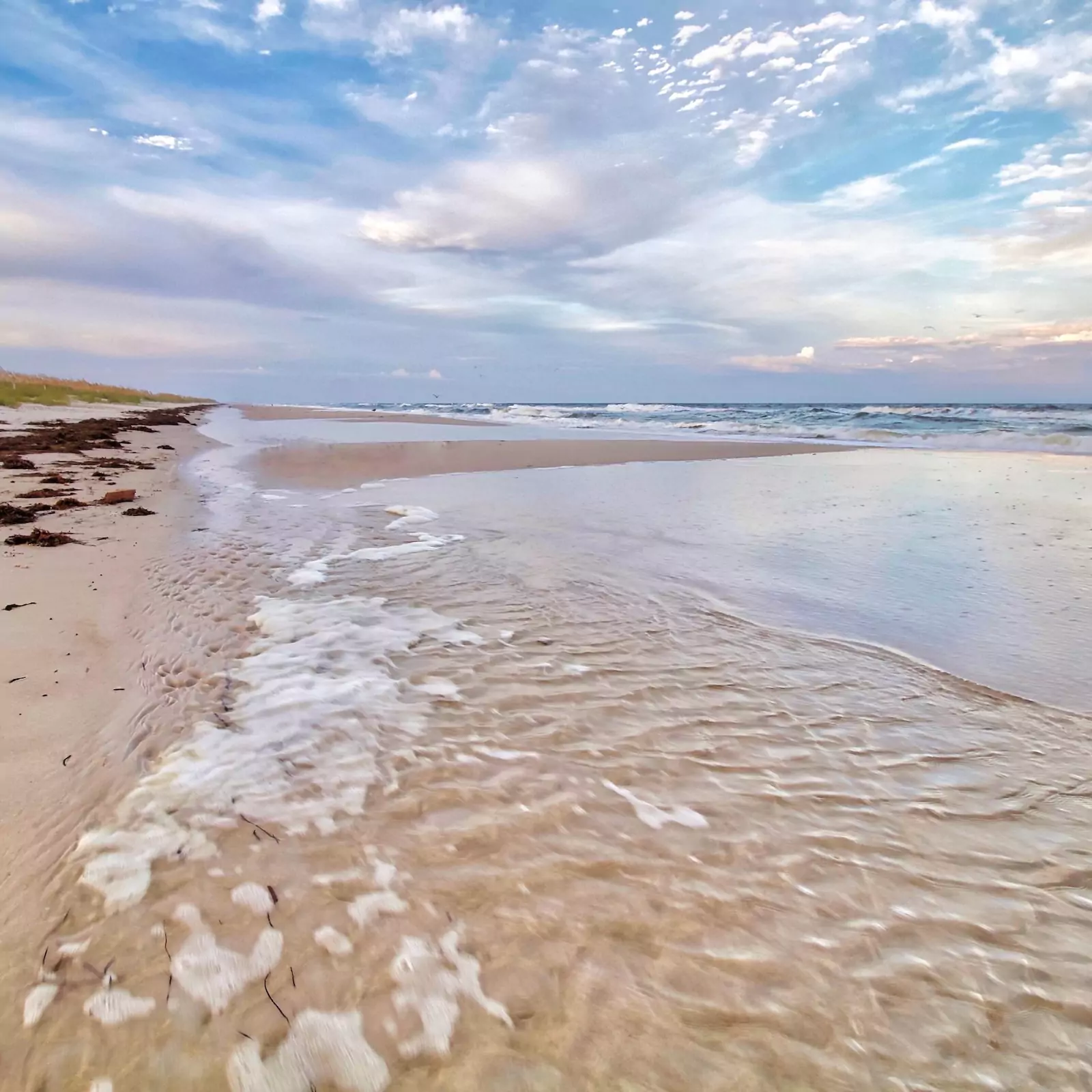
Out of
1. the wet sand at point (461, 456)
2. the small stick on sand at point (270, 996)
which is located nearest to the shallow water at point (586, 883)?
the small stick on sand at point (270, 996)

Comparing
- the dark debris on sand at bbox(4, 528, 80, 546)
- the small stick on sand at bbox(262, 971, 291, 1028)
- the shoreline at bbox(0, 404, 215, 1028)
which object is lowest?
the small stick on sand at bbox(262, 971, 291, 1028)

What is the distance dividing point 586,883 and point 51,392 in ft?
129

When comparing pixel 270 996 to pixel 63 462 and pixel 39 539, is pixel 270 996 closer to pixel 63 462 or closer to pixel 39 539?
pixel 39 539

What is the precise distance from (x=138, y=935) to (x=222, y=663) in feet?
6.86

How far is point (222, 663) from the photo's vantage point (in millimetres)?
3793

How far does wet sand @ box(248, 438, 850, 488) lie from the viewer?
12.9 m

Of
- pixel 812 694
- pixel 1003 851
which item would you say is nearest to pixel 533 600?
pixel 812 694

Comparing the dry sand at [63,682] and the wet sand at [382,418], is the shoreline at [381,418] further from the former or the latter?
the dry sand at [63,682]

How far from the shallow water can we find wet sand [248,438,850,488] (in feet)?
28.8

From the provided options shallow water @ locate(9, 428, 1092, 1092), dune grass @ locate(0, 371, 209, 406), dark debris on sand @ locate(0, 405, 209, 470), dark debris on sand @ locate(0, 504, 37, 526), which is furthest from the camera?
dune grass @ locate(0, 371, 209, 406)

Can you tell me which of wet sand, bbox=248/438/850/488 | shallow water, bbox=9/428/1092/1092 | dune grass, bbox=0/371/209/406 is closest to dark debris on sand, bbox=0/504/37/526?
wet sand, bbox=248/438/850/488

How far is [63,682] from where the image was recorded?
131 inches

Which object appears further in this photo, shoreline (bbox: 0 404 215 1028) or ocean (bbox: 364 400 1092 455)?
ocean (bbox: 364 400 1092 455)

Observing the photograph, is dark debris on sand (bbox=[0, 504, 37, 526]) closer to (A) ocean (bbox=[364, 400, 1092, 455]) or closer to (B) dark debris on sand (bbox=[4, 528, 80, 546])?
(B) dark debris on sand (bbox=[4, 528, 80, 546])
